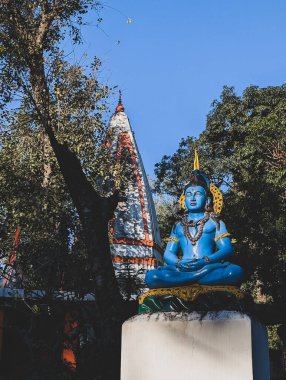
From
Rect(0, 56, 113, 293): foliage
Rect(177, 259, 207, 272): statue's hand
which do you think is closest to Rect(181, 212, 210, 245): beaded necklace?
Rect(177, 259, 207, 272): statue's hand

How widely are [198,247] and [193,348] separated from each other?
165cm

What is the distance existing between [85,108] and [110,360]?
7.87 meters

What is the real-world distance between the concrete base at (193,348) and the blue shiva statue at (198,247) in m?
0.56

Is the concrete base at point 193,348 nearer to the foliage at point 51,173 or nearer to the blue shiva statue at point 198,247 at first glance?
the blue shiva statue at point 198,247

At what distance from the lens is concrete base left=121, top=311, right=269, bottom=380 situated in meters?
4.20

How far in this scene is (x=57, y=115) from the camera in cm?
1227

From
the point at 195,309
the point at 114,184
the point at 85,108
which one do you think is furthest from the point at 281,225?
the point at 195,309

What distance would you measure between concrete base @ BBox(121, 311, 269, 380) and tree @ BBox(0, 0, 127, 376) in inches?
51.9

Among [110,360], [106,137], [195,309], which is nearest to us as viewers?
[195,309]

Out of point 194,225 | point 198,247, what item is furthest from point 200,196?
point 198,247

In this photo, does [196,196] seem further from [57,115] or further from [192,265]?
[57,115]

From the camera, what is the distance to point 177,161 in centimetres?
2269

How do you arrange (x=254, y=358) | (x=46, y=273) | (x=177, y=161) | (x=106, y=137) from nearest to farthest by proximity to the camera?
(x=254, y=358), (x=46, y=273), (x=106, y=137), (x=177, y=161)

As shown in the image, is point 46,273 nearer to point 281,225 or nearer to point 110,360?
point 110,360
